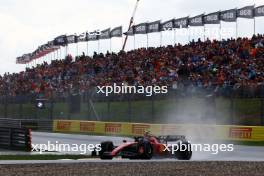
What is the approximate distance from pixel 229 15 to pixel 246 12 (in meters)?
1.95

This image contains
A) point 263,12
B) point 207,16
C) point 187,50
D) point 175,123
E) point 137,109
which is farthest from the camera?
point 207,16

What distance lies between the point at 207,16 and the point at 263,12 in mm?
6216

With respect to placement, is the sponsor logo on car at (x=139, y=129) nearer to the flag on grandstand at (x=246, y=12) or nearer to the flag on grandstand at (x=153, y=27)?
the flag on grandstand at (x=246, y=12)

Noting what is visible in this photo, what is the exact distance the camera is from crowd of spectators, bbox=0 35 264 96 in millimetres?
31172

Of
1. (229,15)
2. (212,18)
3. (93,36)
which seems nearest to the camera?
(229,15)

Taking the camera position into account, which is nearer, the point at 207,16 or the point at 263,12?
the point at 263,12

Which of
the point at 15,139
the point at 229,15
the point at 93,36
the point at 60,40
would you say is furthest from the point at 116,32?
the point at 15,139

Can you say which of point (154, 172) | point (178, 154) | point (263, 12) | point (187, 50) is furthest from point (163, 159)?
point (263, 12)

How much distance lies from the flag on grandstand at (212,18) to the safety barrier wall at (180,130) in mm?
14736

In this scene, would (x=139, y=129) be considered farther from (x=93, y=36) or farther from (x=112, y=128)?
(x=93, y=36)

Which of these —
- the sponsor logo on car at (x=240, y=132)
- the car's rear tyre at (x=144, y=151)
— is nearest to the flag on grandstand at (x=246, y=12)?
the sponsor logo on car at (x=240, y=132)

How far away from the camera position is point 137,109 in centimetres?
A: 3366

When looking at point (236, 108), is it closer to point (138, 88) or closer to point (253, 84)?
point (253, 84)

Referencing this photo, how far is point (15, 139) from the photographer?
85.1 feet
